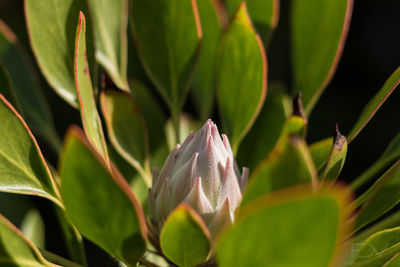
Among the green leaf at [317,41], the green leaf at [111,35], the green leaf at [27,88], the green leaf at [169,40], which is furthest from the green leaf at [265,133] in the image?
the green leaf at [27,88]

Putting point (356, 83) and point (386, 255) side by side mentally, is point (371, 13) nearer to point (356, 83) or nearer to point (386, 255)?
Result: point (356, 83)

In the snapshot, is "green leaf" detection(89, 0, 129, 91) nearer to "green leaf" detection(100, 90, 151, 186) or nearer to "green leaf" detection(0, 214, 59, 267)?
"green leaf" detection(100, 90, 151, 186)

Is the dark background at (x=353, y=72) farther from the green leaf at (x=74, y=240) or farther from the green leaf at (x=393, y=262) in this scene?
the green leaf at (x=393, y=262)

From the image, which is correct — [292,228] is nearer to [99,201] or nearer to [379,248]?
[99,201]

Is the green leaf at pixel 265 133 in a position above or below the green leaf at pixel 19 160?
below

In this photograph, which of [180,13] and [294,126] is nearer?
[294,126]

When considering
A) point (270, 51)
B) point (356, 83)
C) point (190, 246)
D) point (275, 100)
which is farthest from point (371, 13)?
point (190, 246)
